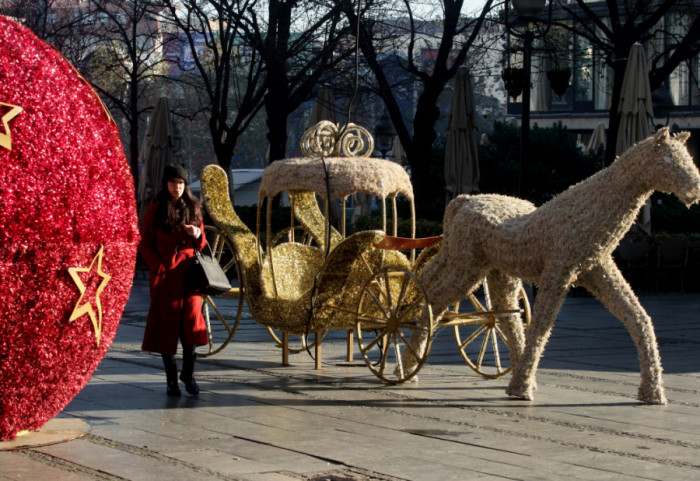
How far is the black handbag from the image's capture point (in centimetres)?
836

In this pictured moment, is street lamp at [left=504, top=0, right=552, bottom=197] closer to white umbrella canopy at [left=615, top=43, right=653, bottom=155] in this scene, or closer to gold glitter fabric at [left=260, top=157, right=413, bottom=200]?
white umbrella canopy at [left=615, top=43, right=653, bottom=155]

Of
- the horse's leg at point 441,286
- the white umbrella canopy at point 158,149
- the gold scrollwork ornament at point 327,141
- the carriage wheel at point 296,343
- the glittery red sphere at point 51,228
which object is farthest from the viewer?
the white umbrella canopy at point 158,149

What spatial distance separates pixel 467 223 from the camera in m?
8.84

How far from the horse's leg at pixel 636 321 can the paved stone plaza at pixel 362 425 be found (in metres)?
0.16

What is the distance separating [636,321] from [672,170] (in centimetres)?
122

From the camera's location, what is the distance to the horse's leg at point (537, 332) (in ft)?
26.9

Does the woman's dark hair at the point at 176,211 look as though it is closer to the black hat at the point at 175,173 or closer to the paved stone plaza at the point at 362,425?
the black hat at the point at 175,173

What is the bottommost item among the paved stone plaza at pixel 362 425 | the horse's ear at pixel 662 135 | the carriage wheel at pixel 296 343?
the paved stone plaza at pixel 362 425

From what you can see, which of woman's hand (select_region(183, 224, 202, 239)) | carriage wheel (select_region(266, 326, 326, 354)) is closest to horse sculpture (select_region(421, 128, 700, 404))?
woman's hand (select_region(183, 224, 202, 239))

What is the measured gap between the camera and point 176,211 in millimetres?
8555

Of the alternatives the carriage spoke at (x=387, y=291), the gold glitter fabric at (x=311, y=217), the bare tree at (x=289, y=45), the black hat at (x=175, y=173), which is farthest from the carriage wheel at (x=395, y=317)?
the bare tree at (x=289, y=45)

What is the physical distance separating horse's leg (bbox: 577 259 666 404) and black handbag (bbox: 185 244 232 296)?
2.88 meters

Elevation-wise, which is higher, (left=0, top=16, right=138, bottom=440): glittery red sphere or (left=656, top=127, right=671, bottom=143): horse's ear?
(left=656, top=127, right=671, bottom=143): horse's ear

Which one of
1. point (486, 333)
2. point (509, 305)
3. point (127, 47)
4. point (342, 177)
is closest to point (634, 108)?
point (486, 333)
